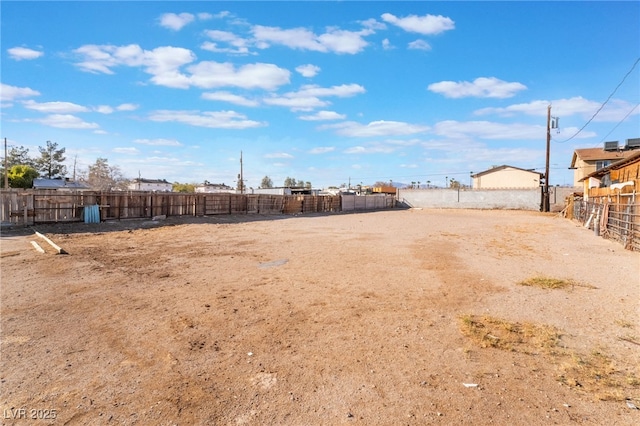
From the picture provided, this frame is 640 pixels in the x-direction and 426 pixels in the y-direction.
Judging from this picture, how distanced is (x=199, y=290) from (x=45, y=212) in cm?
1447

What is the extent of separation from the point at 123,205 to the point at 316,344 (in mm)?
18820

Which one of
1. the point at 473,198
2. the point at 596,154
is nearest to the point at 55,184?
the point at 473,198

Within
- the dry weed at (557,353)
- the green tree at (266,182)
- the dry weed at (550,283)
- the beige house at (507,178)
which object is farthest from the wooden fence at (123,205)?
the green tree at (266,182)

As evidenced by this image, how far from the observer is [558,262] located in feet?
30.6

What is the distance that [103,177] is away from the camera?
4278 centimetres

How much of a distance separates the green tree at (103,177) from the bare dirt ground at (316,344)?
37.8 meters

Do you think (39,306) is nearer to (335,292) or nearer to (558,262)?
(335,292)

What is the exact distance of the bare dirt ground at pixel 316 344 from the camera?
115 inches

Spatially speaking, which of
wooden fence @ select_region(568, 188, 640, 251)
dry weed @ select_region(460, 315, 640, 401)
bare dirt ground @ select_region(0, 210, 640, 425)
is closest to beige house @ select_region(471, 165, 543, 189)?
wooden fence @ select_region(568, 188, 640, 251)

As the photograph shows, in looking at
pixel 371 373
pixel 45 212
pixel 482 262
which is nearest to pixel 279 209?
pixel 45 212

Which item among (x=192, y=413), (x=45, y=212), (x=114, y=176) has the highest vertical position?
(x=114, y=176)

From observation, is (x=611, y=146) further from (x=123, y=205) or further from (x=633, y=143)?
(x=123, y=205)

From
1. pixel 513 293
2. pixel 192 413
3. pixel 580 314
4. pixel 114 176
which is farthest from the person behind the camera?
pixel 114 176

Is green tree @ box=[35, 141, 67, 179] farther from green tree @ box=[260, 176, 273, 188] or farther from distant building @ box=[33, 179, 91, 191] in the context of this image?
green tree @ box=[260, 176, 273, 188]
